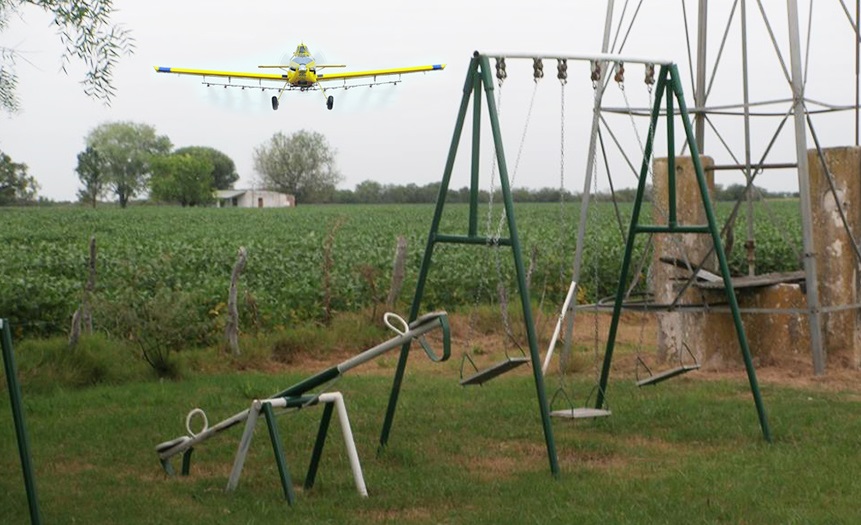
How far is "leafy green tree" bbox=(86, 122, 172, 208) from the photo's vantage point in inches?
3852

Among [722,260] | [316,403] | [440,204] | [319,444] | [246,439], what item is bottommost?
[319,444]

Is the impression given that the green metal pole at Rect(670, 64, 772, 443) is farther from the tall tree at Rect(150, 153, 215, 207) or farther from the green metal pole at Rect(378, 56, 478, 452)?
the tall tree at Rect(150, 153, 215, 207)

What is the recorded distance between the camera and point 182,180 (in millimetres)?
93875

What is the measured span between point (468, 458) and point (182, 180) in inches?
3431

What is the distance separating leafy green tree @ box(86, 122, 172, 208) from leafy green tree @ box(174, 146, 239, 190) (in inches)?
142

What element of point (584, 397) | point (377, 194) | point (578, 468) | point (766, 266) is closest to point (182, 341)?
point (584, 397)

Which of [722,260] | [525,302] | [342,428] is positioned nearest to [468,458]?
[525,302]

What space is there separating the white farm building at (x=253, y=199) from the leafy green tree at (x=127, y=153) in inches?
255

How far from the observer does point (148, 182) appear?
98.2 meters

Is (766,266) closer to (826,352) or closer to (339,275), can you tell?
(339,275)

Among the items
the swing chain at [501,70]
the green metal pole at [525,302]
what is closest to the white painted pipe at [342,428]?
the green metal pole at [525,302]

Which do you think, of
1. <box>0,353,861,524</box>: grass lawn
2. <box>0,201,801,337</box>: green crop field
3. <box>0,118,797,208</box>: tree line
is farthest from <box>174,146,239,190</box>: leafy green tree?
<box>0,353,861,524</box>: grass lawn

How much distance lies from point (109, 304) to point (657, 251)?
6.54 meters

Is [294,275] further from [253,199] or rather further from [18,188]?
[253,199]
